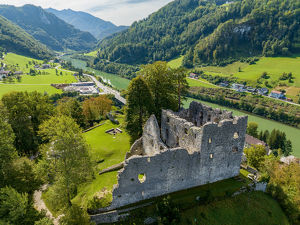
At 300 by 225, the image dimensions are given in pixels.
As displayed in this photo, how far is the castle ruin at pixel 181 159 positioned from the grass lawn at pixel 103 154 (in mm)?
3980

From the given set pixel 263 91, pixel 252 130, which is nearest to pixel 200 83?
pixel 263 91

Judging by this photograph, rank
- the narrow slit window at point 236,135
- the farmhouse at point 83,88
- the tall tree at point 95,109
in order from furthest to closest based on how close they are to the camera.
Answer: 1. the farmhouse at point 83,88
2. the tall tree at point 95,109
3. the narrow slit window at point 236,135

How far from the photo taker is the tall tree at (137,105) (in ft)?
104

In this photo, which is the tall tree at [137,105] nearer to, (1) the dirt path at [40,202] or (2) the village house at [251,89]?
(1) the dirt path at [40,202]

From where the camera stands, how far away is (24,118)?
32.7 m

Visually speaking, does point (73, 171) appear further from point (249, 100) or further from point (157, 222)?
point (249, 100)

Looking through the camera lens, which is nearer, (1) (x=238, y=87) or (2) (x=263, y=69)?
(1) (x=238, y=87)

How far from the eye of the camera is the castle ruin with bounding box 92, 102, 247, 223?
19906 mm

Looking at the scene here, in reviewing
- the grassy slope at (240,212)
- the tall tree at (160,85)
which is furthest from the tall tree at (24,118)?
the grassy slope at (240,212)

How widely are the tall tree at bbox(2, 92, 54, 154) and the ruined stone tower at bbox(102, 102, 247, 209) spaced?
18575mm

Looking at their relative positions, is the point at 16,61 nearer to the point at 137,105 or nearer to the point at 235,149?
the point at 137,105

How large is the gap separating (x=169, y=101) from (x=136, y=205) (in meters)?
18.7

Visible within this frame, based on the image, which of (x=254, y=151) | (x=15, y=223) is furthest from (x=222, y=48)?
(x=15, y=223)

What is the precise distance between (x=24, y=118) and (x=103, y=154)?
14.8m
